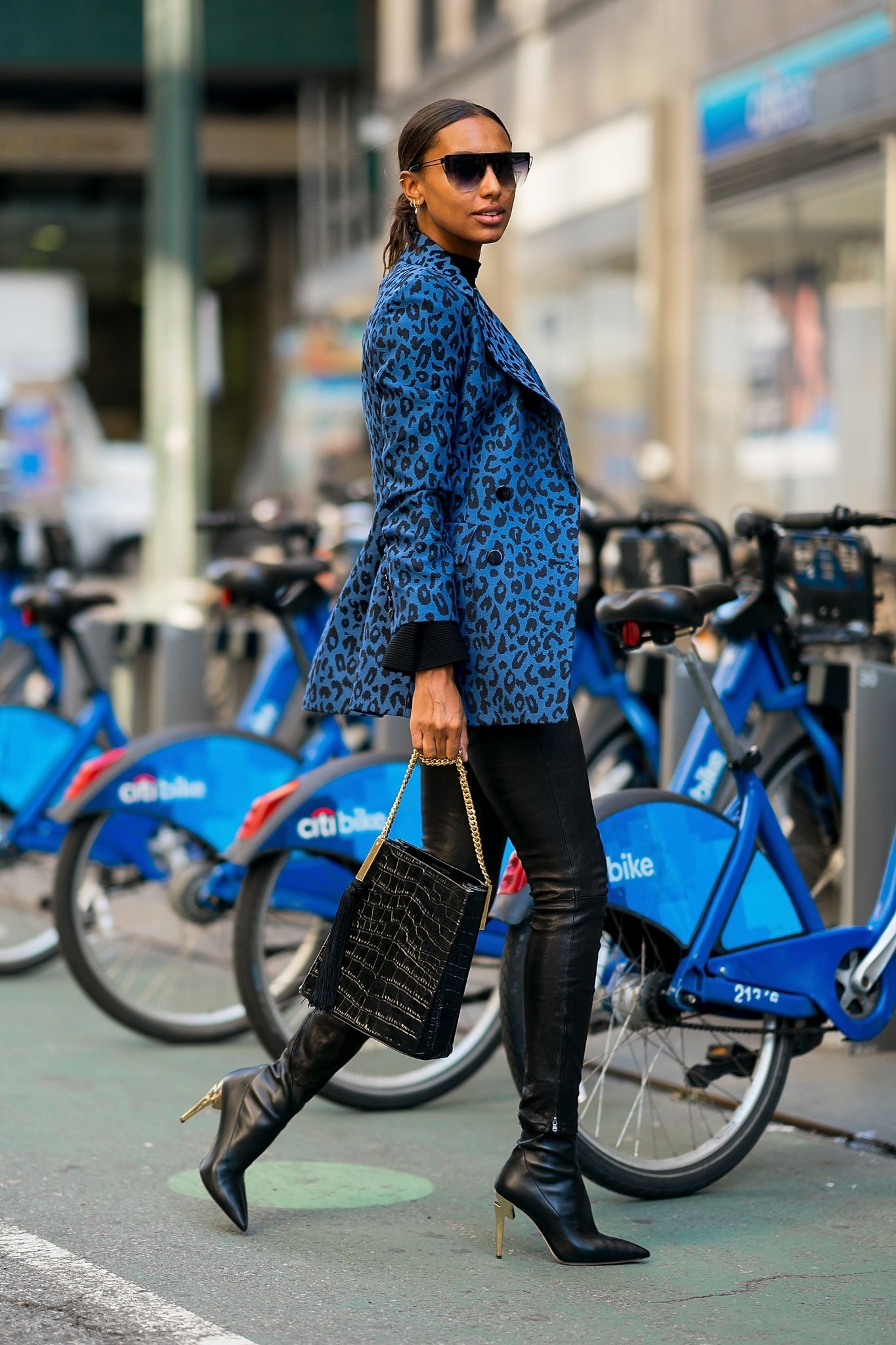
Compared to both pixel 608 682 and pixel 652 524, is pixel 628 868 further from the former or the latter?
pixel 608 682

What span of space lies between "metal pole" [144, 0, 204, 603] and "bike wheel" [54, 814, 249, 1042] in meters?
4.66

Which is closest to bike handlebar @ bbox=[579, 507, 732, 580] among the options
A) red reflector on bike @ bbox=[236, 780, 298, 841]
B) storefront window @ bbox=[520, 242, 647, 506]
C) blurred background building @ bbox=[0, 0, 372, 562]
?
red reflector on bike @ bbox=[236, 780, 298, 841]

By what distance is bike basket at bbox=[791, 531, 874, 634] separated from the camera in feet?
17.6

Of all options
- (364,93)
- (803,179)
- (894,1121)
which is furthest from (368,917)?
(364,93)

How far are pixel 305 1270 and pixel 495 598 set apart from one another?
1.25 metres

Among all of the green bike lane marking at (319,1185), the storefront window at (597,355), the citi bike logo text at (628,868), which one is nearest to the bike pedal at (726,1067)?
the citi bike logo text at (628,868)

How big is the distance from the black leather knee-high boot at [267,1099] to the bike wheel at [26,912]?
2.17 m

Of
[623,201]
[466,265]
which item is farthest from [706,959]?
[623,201]

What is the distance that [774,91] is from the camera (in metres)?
14.4

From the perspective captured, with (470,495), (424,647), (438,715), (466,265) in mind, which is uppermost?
(466,265)

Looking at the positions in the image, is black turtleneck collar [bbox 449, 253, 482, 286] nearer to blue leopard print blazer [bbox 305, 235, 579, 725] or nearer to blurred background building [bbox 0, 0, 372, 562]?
blue leopard print blazer [bbox 305, 235, 579, 725]

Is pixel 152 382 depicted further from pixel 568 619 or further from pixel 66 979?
pixel 568 619

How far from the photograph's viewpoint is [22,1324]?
3.58m

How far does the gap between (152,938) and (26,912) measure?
126 centimetres
